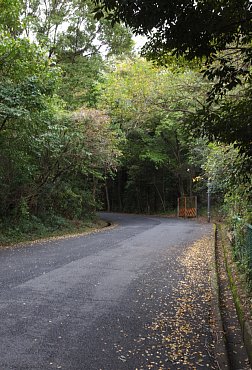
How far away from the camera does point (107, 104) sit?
19078 millimetres

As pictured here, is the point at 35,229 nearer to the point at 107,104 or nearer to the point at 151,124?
the point at 107,104

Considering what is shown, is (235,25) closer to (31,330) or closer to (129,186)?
(31,330)

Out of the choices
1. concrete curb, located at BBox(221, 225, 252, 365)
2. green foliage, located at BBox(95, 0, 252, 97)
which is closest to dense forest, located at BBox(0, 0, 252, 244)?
green foliage, located at BBox(95, 0, 252, 97)

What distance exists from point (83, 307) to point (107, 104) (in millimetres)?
15208

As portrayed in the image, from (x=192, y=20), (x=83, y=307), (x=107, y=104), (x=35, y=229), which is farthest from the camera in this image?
(x=107, y=104)

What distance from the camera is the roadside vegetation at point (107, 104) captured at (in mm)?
3414

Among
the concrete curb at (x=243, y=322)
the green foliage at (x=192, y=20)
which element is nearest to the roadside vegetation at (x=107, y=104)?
the green foliage at (x=192, y=20)

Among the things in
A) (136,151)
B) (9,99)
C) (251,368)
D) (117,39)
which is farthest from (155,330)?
(136,151)

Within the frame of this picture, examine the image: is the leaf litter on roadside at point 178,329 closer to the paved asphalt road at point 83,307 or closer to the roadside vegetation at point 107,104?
the paved asphalt road at point 83,307

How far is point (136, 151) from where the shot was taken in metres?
28.0

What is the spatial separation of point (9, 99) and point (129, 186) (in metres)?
26.5

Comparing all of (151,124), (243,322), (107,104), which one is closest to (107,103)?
(107,104)

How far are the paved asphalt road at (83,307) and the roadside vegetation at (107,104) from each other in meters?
2.25

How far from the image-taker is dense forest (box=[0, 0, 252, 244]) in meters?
3.41
